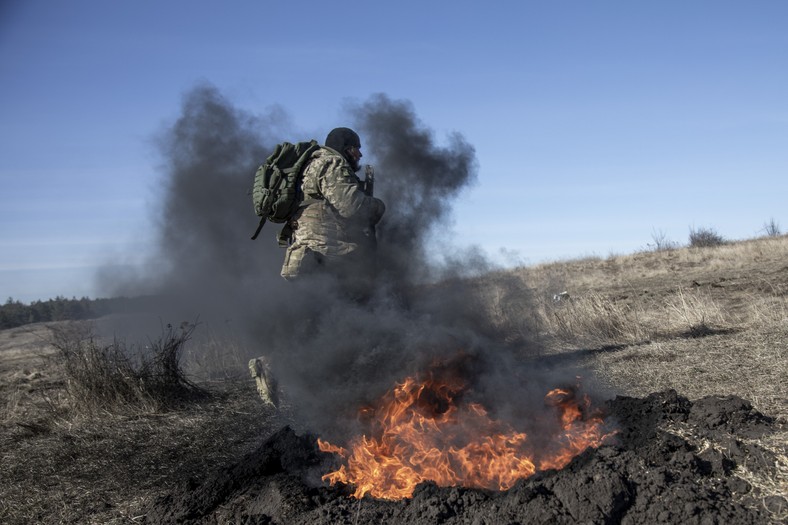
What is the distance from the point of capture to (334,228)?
6.29 metres

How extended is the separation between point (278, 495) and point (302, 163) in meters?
3.28

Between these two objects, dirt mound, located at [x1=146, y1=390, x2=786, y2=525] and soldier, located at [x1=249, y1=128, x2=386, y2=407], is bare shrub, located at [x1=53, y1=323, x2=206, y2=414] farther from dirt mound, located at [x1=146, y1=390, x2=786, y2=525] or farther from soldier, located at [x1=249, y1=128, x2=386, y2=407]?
dirt mound, located at [x1=146, y1=390, x2=786, y2=525]

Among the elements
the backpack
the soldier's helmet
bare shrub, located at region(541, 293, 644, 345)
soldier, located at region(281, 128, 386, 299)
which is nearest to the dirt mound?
soldier, located at region(281, 128, 386, 299)

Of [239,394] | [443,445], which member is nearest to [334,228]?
[239,394]

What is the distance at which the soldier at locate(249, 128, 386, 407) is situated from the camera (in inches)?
239

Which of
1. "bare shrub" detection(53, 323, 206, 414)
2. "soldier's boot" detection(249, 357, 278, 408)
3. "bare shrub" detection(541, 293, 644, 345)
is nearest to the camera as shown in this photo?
"soldier's boot" detection(249, 357, 278, 408)

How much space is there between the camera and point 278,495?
3.77 metres

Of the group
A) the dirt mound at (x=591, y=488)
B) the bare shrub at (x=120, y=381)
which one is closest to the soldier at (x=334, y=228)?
the bare shrub at (x=120, y=381)

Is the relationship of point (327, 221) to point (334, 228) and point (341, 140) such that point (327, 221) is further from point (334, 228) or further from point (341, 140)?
point (341, 140)

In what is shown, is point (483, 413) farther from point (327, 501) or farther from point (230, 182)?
point (230, 182)

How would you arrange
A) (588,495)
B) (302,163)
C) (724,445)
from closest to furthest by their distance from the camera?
(588,495)
(724,445)
(302,163)

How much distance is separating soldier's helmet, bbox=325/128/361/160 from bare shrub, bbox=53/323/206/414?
102 inches

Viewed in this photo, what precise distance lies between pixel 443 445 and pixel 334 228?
Result: 9.25ft

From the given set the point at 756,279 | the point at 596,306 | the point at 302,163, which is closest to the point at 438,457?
the point at 302,163
